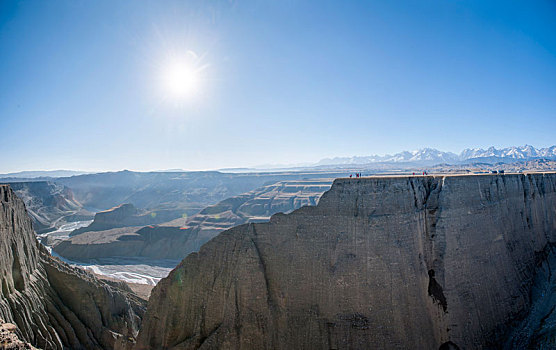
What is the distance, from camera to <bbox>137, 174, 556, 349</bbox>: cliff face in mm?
15133

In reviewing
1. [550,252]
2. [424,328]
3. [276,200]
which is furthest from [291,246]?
[276,200]

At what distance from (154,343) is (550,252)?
79.6 feet

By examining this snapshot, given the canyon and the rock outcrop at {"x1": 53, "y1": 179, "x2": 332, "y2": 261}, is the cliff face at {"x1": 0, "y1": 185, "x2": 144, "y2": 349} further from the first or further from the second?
the rock outcrop at {"x1": 53, "y1": 179, "x2": 332, "y2": 261}

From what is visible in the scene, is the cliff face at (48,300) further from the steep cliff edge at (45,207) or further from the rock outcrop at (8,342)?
the steep cliff edge at (45,207)

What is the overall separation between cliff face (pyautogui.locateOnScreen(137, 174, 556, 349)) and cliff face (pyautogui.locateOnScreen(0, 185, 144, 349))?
25.3ft

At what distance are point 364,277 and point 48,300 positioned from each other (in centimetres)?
2259

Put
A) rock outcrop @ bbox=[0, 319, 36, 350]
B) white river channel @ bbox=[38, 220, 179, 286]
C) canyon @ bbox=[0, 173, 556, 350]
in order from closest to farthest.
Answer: rock outcrop @ bbox=[0, 319, 36, 350], canyon @ bbox=[0, 173, 556, 350], white river channel @ bbox=[38, 220, 179, 286]

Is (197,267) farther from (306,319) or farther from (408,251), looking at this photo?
(408,251)

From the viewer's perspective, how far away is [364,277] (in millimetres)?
15508

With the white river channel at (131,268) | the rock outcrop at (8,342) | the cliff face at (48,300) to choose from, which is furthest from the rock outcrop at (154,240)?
the rock outcrop at (8,342)

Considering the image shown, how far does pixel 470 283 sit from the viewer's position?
51.8 feet

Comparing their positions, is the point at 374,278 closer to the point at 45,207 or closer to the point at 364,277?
the point at 364,277

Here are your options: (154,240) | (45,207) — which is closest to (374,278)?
(154,240)

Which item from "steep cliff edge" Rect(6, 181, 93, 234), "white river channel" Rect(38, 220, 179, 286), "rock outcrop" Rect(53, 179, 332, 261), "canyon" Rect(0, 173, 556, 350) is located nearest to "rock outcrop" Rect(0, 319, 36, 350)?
"canyon" Rect(0, 173, 556, 350)
